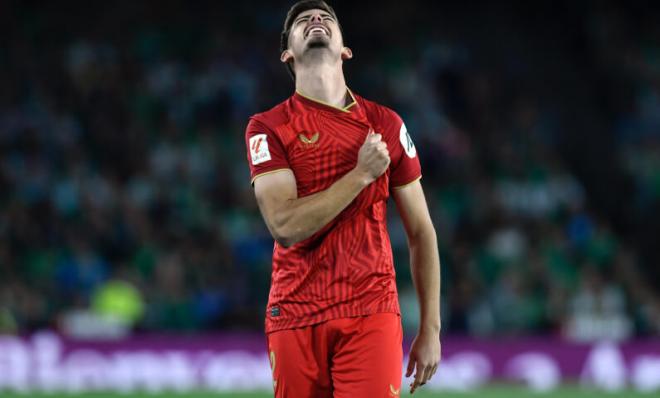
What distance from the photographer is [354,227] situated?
14.1 ft

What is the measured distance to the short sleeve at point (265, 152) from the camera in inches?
171

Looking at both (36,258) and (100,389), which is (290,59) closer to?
(100,389)

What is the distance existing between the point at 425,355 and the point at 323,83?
3.53 feet

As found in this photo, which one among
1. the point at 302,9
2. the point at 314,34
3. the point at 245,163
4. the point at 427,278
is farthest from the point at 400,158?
the point at 245,163

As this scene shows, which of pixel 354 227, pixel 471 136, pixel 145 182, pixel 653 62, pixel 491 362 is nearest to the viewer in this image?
pixel 354 227

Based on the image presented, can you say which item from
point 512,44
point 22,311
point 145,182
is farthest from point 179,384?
point 512,44

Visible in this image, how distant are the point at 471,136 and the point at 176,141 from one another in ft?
13.7

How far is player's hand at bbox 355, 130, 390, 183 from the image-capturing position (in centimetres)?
420

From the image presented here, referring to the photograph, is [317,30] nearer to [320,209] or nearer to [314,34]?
[314,34]

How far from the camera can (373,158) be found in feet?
13.8

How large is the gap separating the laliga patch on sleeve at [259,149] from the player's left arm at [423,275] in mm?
499

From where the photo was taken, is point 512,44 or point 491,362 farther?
point 512,44

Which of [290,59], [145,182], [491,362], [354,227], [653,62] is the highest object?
[653,62]

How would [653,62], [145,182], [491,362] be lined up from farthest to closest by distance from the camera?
[653,62]
[145,182]
[491,362]
